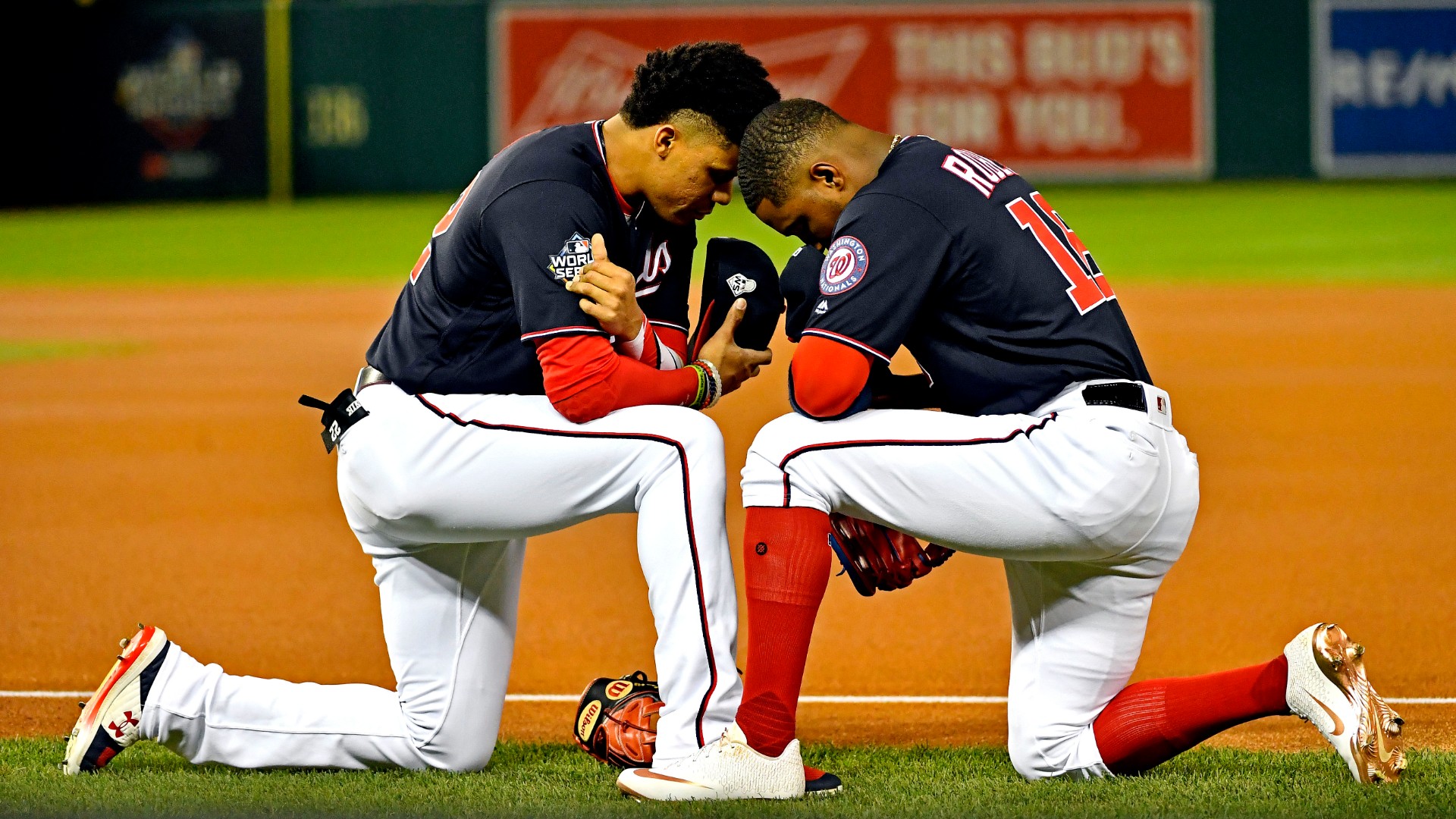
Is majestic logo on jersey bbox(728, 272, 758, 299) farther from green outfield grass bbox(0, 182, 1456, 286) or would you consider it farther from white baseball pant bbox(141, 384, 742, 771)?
green outfield grass bbox(0, 182, 1456, 286)

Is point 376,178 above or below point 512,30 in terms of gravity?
below

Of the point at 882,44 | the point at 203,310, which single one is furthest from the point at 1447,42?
the point at 203,310

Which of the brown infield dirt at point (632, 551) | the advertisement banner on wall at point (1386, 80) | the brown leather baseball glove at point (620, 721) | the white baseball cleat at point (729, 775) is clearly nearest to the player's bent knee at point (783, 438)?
the white baseball cleat at point (729, 775)

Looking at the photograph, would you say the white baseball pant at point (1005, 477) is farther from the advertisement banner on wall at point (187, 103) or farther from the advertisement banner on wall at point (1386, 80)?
the advertisement banner on wall at point (187, 103)

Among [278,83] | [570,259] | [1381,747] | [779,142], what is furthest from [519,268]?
[278,83]

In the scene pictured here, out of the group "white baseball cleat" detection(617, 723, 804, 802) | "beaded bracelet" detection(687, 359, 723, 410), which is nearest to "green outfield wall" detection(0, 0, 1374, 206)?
"beaded bracelet" detection(687, 359, 723, 410)

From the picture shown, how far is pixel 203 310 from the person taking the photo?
15.3 m

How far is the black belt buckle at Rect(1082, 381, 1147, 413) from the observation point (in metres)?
3.59

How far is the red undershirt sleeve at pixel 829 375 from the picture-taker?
3.48 meters

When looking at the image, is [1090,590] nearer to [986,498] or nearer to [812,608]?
[986,498]

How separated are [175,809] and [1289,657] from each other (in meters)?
2.29

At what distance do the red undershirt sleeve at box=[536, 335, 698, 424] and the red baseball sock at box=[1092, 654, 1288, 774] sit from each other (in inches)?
49.2

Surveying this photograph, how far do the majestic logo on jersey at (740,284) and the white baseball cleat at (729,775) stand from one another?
3.51 ft

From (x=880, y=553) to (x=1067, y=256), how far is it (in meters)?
0.75
